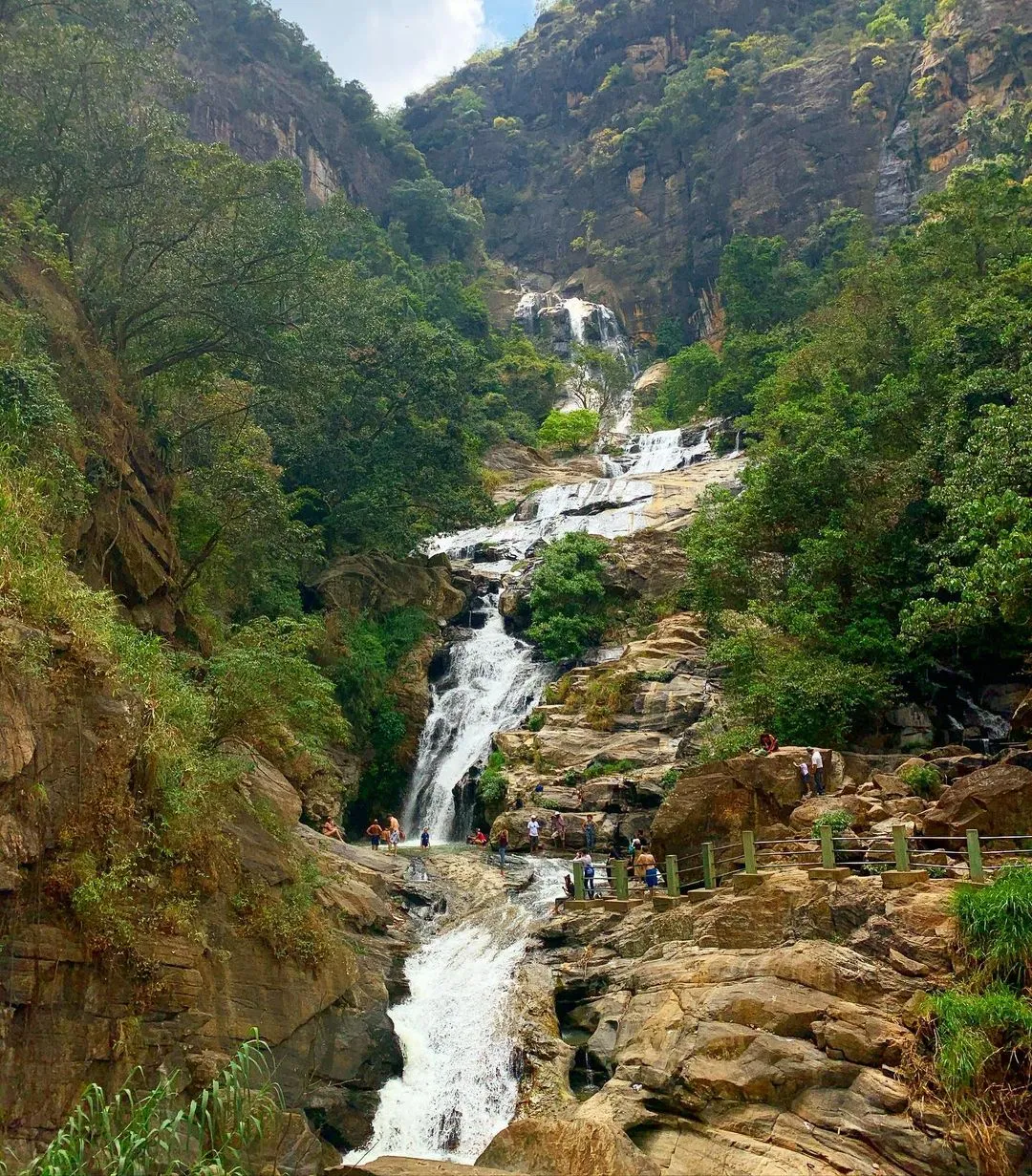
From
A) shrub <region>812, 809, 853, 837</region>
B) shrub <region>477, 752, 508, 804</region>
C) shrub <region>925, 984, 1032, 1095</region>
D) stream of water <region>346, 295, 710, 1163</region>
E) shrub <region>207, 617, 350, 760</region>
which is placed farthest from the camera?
shrub <region>477, 752, 508, 804</region>

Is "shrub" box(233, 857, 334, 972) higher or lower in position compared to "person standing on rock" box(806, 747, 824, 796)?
lower

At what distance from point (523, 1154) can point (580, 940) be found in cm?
599

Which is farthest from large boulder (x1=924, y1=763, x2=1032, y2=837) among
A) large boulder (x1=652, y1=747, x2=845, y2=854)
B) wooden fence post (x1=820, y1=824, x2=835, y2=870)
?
large boulder (x1=652, y1=747, x2=845, y2=854)

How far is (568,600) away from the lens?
3200cm

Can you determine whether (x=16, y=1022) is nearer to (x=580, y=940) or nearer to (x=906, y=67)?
(x=580, y=940)

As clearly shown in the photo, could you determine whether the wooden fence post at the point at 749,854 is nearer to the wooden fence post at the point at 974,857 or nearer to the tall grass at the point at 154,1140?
the wooden fence post at the point at 974,857

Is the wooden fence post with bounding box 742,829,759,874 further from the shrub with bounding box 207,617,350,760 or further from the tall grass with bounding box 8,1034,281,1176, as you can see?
the tall grass with bounding box 8,1034,281,1176

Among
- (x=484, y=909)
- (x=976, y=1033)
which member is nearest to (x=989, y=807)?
(x=976, y=1033)

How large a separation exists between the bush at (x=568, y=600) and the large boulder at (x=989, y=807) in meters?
17.0

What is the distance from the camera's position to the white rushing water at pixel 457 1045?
13008 millimetres

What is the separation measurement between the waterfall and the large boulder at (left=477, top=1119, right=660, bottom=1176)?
50.2 feet

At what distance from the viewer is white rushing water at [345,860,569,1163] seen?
1301cm

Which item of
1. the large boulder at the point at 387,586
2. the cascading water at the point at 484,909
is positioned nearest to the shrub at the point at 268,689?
the cascading water at the point at 484,909

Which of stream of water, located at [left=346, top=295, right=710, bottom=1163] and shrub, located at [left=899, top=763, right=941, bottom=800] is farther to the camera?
shrub, located at [left=899, top=763, right=941, bottom=800]
